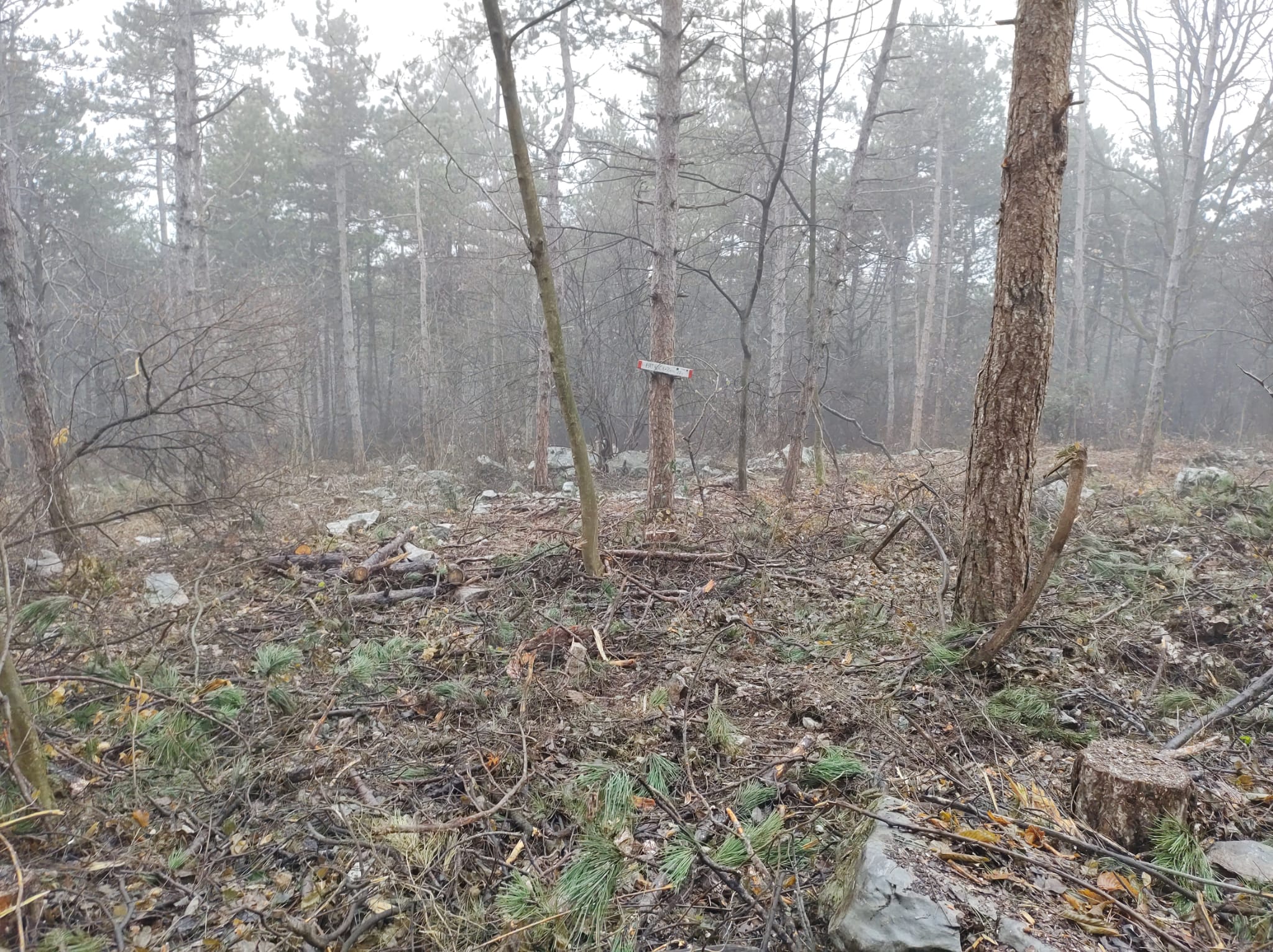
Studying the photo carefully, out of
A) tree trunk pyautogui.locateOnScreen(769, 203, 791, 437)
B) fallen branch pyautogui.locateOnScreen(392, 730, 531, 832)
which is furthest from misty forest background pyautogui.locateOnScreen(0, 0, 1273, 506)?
fallen branch pyautogui.locateOnScreen(392, 730, 531, 832)

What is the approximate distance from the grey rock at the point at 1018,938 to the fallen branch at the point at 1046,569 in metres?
1.84

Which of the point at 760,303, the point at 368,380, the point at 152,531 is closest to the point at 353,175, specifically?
the point at 368,380

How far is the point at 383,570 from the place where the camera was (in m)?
6.36

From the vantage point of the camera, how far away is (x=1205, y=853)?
93.1 inches

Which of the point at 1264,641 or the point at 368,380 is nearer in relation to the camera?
the point at 1264,641

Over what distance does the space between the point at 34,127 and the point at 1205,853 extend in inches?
1058

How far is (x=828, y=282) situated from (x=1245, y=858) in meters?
8.77

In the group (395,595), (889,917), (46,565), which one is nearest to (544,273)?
(395,595)

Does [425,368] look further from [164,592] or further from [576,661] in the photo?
[576,661]

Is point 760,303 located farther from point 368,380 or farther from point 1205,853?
point 1205,853

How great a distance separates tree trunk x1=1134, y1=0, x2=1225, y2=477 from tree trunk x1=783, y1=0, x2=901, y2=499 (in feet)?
18.8

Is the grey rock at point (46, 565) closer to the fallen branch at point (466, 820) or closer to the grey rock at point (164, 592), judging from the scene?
the grey rock at point (164, 592)

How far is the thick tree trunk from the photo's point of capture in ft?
12.4

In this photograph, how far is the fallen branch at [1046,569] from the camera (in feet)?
11.0
